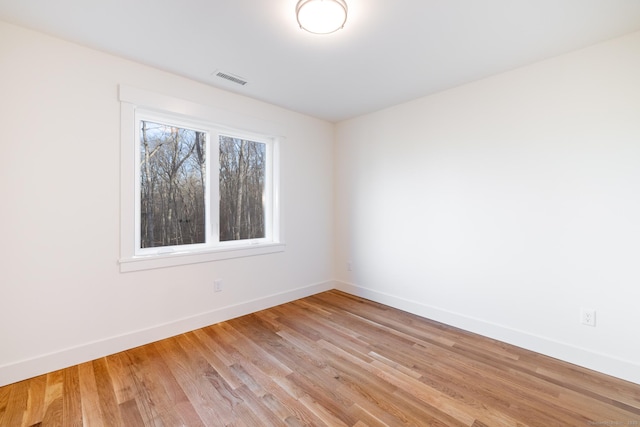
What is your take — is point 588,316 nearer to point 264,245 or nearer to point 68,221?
point 264,245

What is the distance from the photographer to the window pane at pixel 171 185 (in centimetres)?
258

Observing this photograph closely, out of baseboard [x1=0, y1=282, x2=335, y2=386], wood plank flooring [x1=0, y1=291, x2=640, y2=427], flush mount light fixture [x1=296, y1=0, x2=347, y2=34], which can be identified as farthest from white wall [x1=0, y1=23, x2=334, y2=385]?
flush mount light fixture [x1=296, y1=0, x2=347, y2=34]

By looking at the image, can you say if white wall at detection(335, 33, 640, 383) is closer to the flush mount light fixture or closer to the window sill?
the window sill

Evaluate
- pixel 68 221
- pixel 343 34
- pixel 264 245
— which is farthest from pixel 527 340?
pixel 68 221

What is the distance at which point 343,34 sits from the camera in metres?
1.95

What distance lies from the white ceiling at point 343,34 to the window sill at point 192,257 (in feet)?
5.57

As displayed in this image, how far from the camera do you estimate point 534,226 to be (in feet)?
7.72

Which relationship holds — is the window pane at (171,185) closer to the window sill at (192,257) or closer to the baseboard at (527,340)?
the window sill at (192,257)

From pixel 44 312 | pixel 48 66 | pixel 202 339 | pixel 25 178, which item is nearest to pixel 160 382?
pixel 202 339

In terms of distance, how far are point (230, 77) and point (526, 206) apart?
2938 millimetres

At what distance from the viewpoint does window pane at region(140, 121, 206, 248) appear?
258cm

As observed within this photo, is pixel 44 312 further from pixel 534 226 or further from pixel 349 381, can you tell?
pixel 534 226

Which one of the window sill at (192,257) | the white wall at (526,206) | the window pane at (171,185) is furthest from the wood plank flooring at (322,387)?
the window pane at (171,185)

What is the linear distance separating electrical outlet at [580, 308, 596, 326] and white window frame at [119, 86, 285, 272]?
9.40 ft
